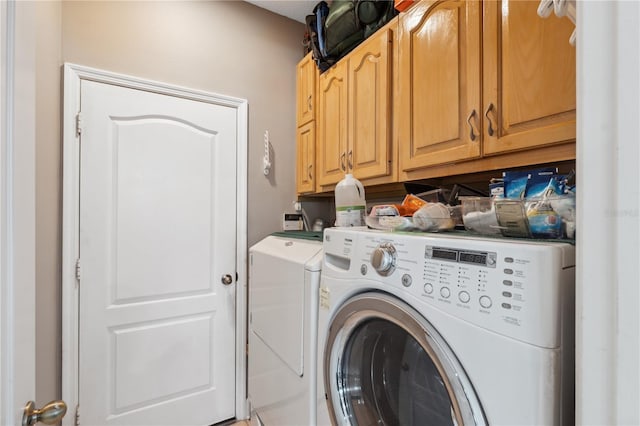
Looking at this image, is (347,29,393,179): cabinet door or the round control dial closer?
the round control dial

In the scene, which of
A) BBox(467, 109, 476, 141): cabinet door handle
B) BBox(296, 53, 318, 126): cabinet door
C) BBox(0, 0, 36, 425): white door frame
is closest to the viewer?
BBox(0, 0, 36, 425): white door frame

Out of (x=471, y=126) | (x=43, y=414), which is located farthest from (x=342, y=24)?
(x=43, y=414)

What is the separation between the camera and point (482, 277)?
22.8 inches

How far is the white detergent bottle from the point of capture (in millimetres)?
1268

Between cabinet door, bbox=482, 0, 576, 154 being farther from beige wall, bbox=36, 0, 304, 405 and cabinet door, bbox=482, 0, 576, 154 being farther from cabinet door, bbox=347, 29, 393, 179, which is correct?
beige wall, bbox=36, 0, 304, 405

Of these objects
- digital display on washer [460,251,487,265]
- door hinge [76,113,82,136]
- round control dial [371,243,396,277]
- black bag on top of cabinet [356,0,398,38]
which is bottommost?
round control dial [371,243,396,277]

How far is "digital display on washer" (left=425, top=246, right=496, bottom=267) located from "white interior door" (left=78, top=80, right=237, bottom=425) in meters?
1.52

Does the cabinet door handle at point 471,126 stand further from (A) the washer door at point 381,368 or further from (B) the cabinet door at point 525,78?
(A) the washer door at point 381,368

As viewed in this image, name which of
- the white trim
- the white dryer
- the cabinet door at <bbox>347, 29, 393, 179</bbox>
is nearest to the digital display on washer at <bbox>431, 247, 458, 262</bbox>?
the white trim

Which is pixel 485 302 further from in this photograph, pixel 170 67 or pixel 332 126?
pixel 170 67

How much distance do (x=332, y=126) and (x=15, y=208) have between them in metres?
1.51

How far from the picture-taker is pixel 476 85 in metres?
1.05

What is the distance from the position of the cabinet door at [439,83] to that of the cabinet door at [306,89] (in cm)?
75

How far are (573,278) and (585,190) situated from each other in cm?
26
